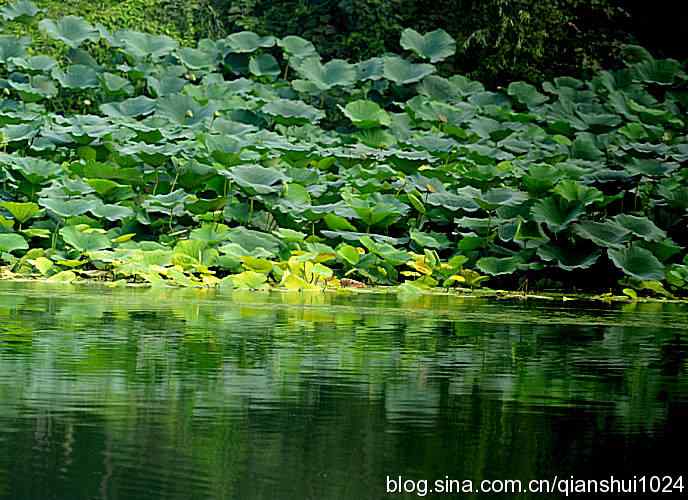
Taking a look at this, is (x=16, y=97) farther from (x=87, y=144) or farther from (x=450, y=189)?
(x=450, y=189)

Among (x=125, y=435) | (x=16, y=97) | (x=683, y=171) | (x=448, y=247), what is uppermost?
(x=16, y=97)

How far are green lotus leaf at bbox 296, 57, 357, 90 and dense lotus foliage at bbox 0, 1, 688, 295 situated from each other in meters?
0.02

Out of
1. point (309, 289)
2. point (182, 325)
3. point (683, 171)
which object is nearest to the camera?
point (182, 325)

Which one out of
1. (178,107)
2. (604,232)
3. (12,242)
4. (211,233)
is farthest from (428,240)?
(178,107)

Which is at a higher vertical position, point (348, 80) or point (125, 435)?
point (348, 80)

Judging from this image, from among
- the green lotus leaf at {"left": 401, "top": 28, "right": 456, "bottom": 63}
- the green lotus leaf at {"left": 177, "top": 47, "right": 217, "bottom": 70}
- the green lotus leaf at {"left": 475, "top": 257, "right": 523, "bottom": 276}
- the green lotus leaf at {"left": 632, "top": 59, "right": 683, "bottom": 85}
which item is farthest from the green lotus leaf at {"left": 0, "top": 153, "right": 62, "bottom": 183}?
the green lotus leaf at {"left": 632, "top": 59, "right": 683, "bottom": 85}

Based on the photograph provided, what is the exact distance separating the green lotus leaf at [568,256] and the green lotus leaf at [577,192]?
0.27 m

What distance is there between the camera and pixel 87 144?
28.4 feet

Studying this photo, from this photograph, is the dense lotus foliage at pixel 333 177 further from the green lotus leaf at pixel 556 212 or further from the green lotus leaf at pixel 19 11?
the green lotus leaf at pixel 19 11

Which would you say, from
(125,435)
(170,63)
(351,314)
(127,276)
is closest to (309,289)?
(127,276)

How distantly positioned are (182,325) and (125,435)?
7.01ft

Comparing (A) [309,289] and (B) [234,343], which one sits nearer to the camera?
(B) [234,343]

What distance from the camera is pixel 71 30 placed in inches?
434

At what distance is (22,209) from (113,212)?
0.53 metres
